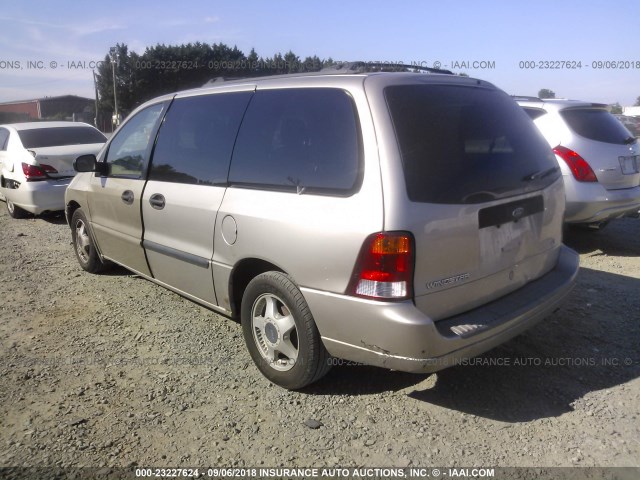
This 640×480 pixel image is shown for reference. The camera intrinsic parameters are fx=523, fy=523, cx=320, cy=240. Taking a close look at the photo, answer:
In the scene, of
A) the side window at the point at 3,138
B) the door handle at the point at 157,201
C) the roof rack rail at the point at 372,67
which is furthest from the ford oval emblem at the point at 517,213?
the side window at the point at 3,138

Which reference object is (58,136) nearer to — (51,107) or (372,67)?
(372,67)

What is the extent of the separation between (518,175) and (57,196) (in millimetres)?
7273

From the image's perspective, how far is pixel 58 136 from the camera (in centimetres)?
889

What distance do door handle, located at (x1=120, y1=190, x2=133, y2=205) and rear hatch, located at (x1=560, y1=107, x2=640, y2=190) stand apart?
179 inches

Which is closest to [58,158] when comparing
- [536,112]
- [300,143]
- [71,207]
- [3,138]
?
[3,138]

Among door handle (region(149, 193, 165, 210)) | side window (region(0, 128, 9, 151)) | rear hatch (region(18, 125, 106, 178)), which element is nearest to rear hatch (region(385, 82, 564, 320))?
door handle (region(149, 193, 165, 210))

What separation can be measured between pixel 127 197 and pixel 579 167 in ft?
15.1

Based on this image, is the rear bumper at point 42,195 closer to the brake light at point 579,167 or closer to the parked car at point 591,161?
the parked car at point 591,161

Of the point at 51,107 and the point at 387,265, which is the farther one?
the point at 51,107

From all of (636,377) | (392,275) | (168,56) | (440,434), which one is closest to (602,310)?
(636,377)

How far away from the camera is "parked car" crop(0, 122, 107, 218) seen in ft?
26.3

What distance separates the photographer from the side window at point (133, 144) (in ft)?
14.0

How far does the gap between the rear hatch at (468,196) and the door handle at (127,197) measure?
2.47 metres

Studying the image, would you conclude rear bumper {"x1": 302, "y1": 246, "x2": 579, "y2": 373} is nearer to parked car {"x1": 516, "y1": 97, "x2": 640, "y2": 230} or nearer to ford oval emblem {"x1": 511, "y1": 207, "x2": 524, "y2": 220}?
ford oval emblem {"x1": 511, "y1": 207, "x2": 524, "y2": 220}
